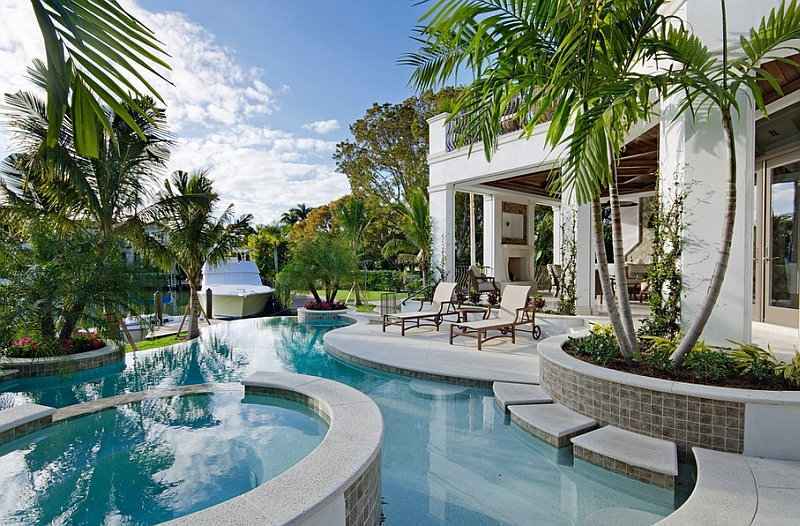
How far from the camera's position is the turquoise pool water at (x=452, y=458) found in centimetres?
322

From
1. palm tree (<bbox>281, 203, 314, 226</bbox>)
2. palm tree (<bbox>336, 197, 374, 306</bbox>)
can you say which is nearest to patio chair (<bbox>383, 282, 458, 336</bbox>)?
palm tree (<bbox>336, 197, 374, 306</bbox>)

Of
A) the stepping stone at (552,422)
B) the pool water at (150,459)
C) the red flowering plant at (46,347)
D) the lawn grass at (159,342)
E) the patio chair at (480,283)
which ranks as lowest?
the lawn grass at (159,342)

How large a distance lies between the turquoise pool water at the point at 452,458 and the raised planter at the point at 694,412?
639mm

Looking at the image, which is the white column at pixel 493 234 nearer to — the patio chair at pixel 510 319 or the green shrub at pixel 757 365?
the patio chair at pixel 510 319

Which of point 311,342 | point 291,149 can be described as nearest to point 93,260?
point 311,342

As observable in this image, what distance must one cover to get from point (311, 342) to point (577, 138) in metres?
7.67

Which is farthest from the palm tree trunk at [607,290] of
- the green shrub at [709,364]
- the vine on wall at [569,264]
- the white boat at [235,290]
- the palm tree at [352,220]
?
the white boat at [235,290]

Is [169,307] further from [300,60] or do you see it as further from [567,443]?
[567,443]

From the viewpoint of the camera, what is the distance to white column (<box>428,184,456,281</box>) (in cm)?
1210

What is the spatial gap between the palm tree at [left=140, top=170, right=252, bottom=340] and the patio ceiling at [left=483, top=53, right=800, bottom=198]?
7.69 metres

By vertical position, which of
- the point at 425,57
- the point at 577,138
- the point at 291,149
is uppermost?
the point at 291,149

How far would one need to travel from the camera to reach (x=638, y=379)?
402 centimetres

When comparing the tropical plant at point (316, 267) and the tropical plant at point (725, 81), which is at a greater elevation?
the tropical plant at point (725, 81)

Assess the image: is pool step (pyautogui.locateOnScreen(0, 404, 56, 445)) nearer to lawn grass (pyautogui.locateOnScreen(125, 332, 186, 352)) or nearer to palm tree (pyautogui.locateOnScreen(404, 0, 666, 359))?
palm tree (pyautogui.locateOnScreen(404, 0, 666, 359))
